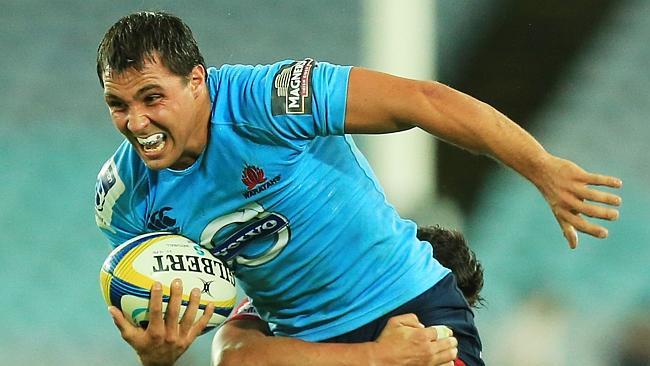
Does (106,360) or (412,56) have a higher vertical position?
(412,56)

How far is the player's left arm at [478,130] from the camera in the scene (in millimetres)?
2516

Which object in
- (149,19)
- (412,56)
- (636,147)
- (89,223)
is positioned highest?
(149,19)

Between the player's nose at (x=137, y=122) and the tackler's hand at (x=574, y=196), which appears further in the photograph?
the player's nose at (x=137, y=122)

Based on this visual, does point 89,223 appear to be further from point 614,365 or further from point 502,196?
point 614,365

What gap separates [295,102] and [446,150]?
152 inches

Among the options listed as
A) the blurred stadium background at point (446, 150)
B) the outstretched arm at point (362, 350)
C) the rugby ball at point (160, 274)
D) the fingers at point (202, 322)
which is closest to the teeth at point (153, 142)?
the rugby ball at point (160, 274)

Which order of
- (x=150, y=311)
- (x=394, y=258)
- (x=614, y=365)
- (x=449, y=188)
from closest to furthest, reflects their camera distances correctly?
(x=150, y=311)
(x=394, y=258)
(x=614, y=365)
(x=449, y=188)

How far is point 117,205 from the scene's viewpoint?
3051 millimetres

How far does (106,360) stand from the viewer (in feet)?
19.9

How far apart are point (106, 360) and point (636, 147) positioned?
3104 mm

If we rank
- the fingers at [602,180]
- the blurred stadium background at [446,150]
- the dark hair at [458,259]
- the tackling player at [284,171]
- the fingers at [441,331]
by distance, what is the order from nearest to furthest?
the fingers at [602,180]
the tackling player at [284,171]
the fingers at [441,331]
the dark hair at [458,259]
the blurred stadium background at [446,150]

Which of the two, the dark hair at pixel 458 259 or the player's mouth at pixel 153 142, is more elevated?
the player's mouth at pixel 153 142

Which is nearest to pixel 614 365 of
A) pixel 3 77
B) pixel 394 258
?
pixel 394 258

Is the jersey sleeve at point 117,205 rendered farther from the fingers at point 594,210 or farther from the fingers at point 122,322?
the fingers at point 594,210
